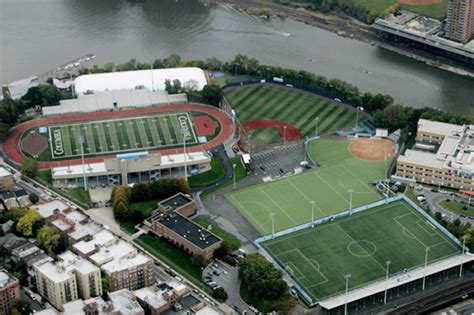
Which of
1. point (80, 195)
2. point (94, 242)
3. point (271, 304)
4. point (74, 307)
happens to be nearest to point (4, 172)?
point (80, 195)

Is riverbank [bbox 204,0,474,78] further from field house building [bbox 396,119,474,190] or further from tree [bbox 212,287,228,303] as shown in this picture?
tree [bbox 212,287,228,303]

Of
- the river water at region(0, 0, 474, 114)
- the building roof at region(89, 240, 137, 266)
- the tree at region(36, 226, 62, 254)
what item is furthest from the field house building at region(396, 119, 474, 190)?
the tree at region(36, 226, 62, 254)

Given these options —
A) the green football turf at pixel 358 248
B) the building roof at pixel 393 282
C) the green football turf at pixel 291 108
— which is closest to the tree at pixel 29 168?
the green football turf at pixel 291 108

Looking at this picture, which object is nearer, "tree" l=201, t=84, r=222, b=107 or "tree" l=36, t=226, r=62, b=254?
"tree" l=36, t=226, r=62, b=254

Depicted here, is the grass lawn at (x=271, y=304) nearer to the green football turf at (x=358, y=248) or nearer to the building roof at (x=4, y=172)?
the green football turf at (x=358, y=248)

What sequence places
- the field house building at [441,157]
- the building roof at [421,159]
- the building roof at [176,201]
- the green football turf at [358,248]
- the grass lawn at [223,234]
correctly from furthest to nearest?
1. the building roof at [421,159]
2. the field house building at [441,157]
3. the building roof at [176,201]
4. the grass lawn at [223,234]
5. the green football turf at [358,248]

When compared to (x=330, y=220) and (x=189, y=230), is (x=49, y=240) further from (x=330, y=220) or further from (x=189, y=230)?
(x=330, y=220)
